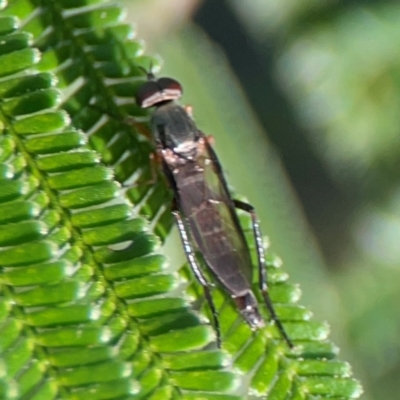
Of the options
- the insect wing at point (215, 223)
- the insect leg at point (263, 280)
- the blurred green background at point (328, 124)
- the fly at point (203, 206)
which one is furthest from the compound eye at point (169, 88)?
the insect leg at point (263, 280)

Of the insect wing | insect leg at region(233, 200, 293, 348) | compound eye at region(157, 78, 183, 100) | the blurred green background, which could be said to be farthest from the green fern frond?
the blurred green background

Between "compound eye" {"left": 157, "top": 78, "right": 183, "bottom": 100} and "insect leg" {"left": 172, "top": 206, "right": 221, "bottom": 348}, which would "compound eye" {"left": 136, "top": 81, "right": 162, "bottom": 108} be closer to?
"compound eye" {"left": 157, "top": 78, "right": 183, "bottom": 100}

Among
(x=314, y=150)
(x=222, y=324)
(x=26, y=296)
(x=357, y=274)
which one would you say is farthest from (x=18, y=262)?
(x=314, y=150)

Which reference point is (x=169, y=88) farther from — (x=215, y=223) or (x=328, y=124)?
(x=328, y=124)

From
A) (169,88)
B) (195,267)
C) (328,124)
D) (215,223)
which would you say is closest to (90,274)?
(195,267)

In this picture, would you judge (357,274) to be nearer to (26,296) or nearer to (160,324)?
(160,324)

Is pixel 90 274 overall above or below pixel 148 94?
below
